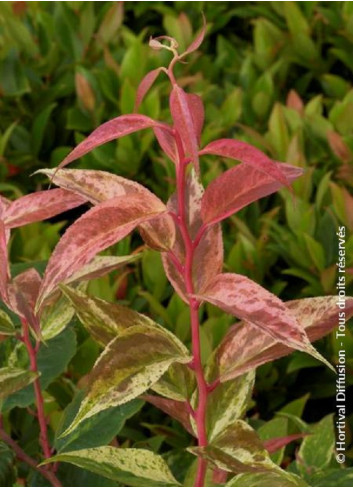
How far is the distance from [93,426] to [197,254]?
0.32 m

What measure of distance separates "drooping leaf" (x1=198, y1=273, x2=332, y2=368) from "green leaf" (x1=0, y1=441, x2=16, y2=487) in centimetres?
41

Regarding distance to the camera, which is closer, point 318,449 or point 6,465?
point 6,465

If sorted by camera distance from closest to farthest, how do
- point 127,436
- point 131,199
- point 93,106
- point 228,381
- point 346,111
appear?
point 131,199, point 228,381, point 127,436, point 346,111, point 93,106

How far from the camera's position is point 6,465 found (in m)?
1.22

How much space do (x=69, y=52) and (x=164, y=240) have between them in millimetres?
1959

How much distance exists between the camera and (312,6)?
290cm

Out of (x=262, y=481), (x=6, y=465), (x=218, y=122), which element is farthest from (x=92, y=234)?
(x=218, y=122)

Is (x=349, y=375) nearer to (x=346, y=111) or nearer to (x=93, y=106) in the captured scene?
(x=346, y=111)

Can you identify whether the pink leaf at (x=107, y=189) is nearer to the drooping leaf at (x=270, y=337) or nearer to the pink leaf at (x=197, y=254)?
the pink leaf at (x=197, y=254)

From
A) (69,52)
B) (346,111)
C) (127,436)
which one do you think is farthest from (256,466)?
(69,52)

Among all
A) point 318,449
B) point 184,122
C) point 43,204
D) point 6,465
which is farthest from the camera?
point 318,449

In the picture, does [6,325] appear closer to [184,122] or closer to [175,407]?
[175,407]

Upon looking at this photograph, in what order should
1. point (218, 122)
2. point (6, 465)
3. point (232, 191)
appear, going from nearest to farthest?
point (232, 191)
point (6, 465)
point (218, 122)

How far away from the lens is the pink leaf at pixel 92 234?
91 cm
